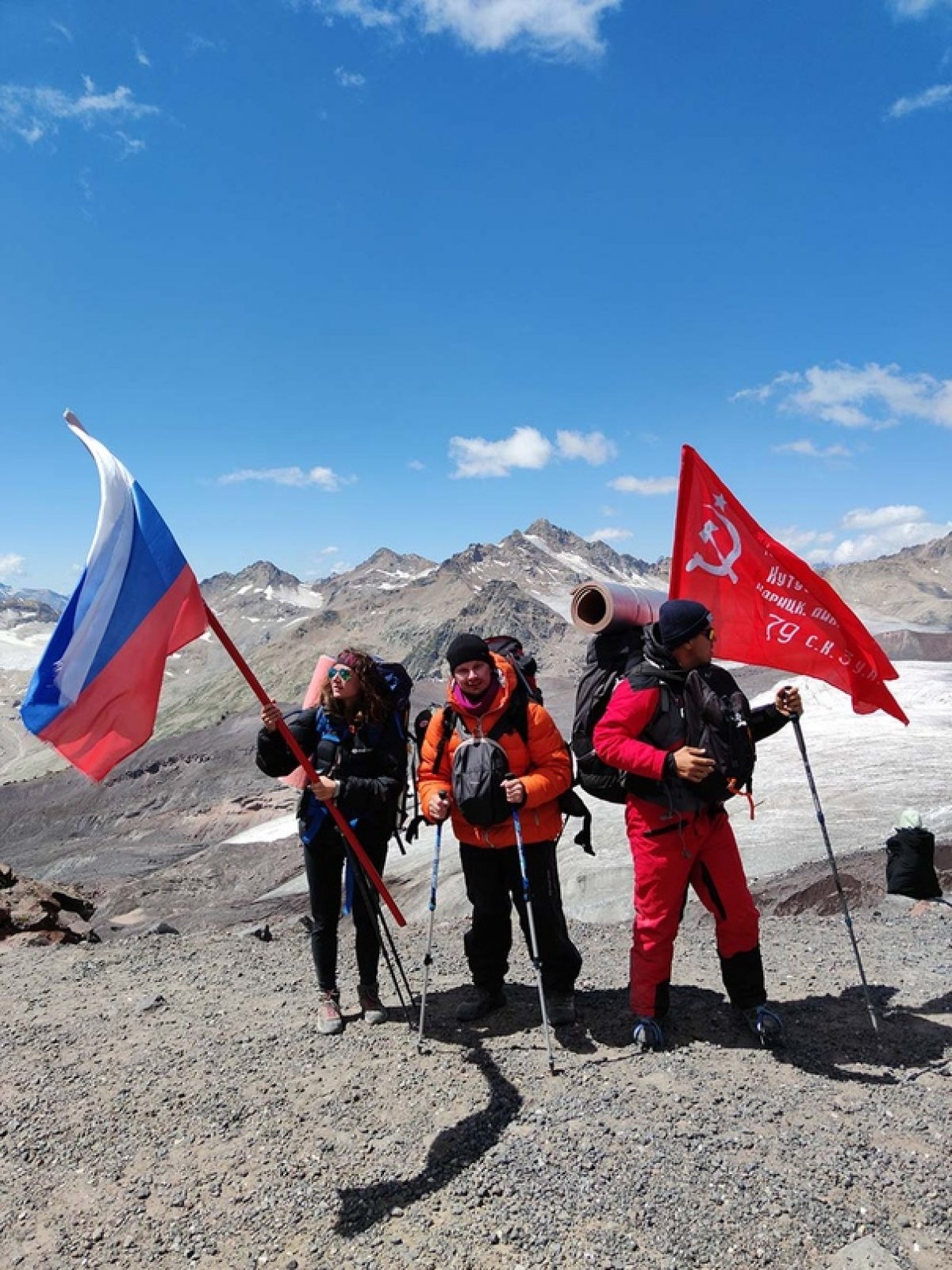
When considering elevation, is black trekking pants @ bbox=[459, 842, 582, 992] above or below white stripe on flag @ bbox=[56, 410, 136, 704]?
below

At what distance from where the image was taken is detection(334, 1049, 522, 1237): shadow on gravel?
164 inches

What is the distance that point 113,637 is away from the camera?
16.5 feet

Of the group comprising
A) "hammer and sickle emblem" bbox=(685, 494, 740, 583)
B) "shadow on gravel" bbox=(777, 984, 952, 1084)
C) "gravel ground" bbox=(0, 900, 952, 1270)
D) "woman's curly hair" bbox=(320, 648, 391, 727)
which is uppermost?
"hammer and sickle emblem" bbox=(685, 494, 740, 583)

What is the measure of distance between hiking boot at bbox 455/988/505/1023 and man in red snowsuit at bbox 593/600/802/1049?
1260mm

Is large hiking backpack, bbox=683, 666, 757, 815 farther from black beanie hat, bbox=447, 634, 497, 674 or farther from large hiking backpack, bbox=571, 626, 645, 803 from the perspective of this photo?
black beanie hat, bbox=447, 634, 497, 674

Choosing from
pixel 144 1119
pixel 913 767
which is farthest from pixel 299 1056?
pixel 913 767

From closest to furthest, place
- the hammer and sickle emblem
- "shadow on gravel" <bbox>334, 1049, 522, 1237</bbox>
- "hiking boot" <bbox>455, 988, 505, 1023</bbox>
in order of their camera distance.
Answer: "shadow on gravel" <bbox>334, 1049, 522, 1237</bbox> < "hiking boot" <bbox>455, 988, 505, 1023</bbox> < the hammer and sickle emblem

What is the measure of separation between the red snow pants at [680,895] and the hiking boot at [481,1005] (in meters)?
1.25

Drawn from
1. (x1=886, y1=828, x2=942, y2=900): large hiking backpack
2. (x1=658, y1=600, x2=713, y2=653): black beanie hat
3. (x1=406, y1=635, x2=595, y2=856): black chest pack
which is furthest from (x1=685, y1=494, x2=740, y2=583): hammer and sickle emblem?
(x1=886, y1=828, x2=942, y2=900): large hiking backpack

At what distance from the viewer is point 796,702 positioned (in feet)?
18.1

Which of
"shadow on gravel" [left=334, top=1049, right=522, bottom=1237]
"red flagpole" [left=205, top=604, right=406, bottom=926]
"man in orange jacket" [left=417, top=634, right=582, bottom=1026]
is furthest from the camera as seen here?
"red flagpole" [left=205, top=604, right=406, bottom=926]

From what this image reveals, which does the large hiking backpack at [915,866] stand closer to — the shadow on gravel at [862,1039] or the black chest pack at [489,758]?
the shadow on gravel at [862,1039]

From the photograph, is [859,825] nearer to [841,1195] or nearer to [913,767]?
[913,767]

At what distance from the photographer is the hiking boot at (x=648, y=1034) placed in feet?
17.8
